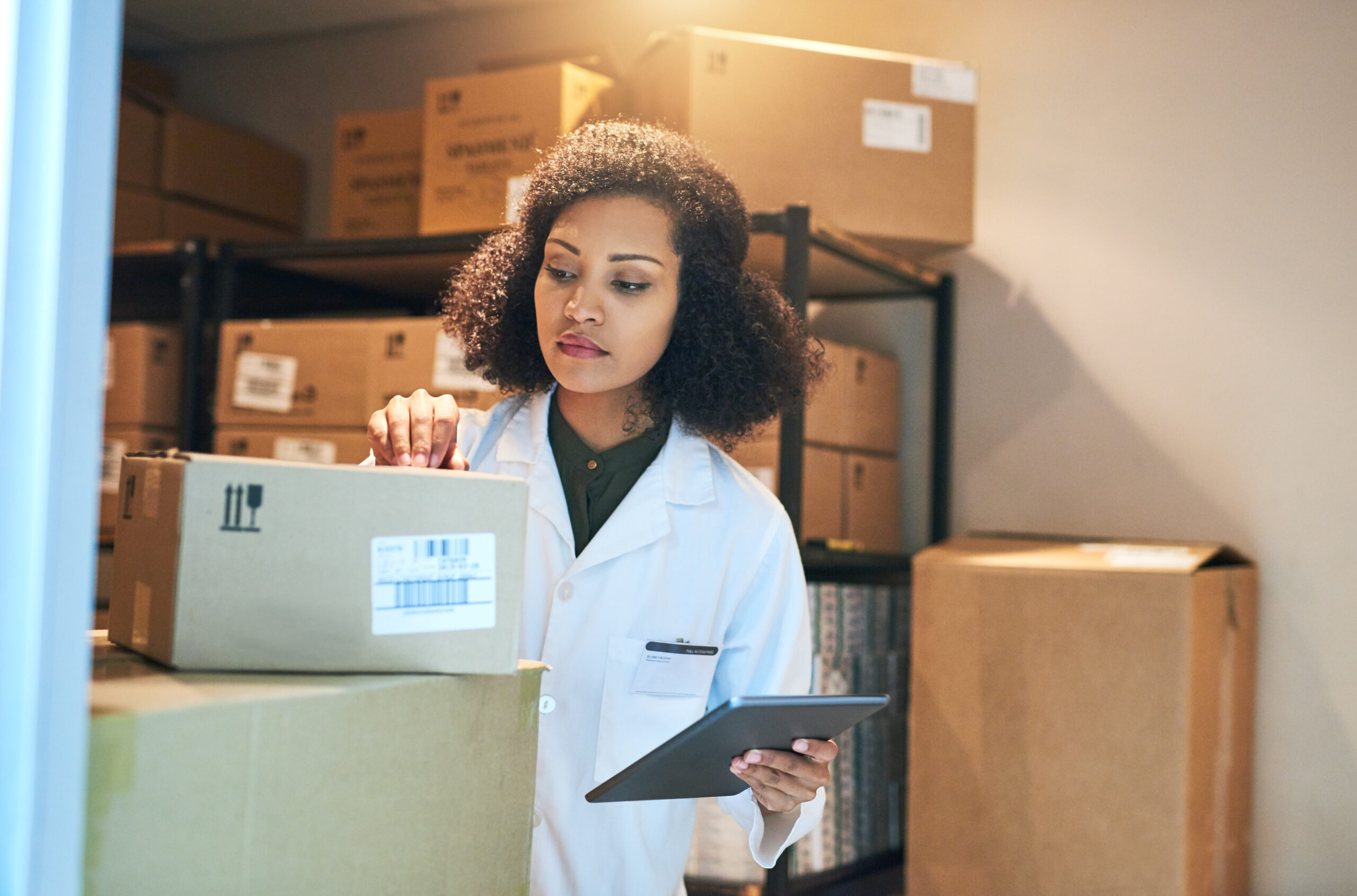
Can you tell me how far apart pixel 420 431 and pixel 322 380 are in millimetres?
1162

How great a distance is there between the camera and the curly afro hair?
1.31 meters

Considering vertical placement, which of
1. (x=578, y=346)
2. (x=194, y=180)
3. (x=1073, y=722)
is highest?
(x=194, y=180)

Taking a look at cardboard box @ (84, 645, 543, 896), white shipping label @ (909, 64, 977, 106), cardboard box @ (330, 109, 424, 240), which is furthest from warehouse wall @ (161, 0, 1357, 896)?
cardboard box @ (84, 645, 543, 896)

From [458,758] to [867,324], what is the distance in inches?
77.5

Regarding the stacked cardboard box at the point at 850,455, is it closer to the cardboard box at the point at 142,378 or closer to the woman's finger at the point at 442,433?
the woman's finger at the point at 442,433

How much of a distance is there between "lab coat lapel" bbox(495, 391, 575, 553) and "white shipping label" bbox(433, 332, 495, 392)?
0.73 meters

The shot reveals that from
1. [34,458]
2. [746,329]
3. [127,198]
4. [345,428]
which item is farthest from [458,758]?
[127,198]

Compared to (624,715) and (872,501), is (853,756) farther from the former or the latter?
(624,715)

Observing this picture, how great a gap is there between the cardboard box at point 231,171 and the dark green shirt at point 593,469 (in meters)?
1.77

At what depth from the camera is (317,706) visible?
0.59m

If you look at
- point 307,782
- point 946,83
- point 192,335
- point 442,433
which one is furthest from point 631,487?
point 192,335

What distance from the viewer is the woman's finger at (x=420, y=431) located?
3.39 ft

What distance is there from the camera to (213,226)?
2.75m

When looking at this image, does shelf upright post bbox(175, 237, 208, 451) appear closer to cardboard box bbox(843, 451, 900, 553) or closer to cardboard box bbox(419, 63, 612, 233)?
cardboard box bbox(419, 63, 612, 233)
